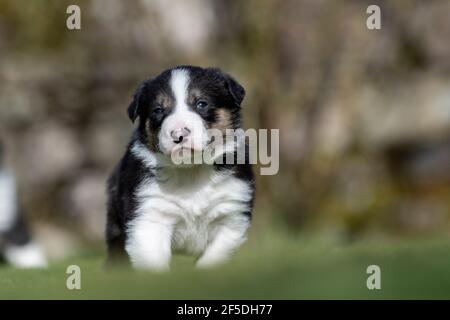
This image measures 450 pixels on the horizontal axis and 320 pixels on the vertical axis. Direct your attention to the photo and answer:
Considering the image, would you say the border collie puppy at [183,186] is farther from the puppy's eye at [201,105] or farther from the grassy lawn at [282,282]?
the grassy lawn at [282,282]

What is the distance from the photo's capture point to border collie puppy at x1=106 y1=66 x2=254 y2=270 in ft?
17.9

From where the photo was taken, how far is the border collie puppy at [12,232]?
363 inches

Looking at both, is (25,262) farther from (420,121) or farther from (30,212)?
(420,121)

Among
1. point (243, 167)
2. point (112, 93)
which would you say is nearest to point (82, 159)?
point (112, 93)

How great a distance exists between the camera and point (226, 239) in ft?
18.7

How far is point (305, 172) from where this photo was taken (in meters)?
12.5

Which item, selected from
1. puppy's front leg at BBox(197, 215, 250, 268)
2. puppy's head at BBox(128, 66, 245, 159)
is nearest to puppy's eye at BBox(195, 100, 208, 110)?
puppy's head at BBox(128, 66, 245, 159)

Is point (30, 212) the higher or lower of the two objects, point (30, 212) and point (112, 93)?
the lower

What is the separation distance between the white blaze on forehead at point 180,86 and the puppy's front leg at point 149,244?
75cm

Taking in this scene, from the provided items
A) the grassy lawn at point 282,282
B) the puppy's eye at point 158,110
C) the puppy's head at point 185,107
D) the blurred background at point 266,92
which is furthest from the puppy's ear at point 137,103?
the blurred background at point 266,92

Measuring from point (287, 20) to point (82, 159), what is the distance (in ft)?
11.0

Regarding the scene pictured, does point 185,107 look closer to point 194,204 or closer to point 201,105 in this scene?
point 201,105

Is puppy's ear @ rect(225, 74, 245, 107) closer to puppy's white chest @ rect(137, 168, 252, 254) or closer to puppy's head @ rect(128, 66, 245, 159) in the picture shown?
puppy's head @ rect(128, 66, 245, 159)

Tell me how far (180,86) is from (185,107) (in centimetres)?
15
